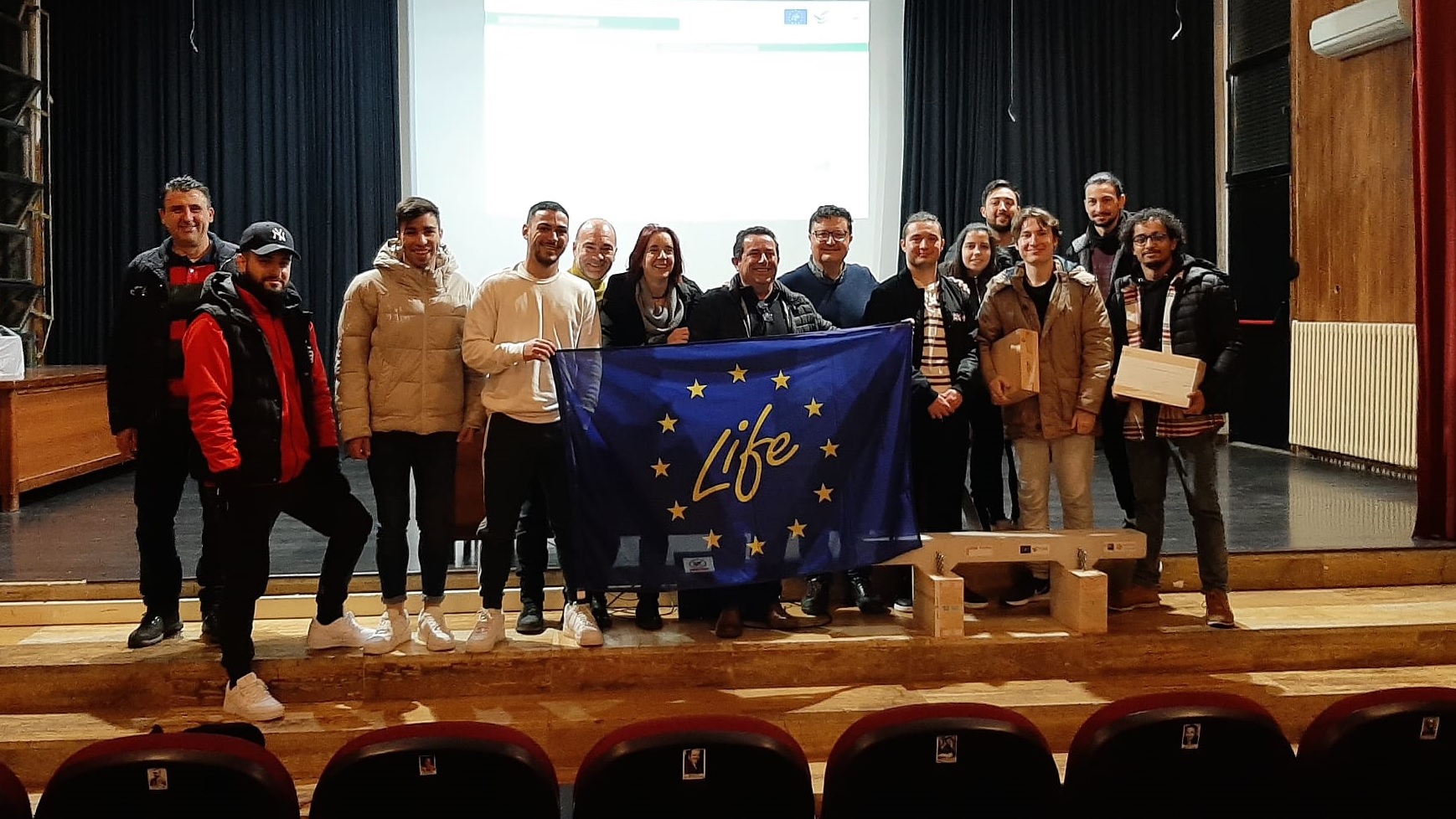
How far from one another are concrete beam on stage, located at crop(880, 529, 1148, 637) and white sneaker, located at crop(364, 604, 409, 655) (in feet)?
5.43

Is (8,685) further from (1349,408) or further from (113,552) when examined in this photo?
(1349,408)

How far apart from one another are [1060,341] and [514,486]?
2002 millimetres

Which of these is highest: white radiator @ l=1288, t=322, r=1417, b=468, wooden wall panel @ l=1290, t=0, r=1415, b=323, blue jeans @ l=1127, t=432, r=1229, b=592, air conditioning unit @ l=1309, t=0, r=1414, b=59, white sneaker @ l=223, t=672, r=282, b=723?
air conditioning unit @ l=1309, t=0, r=1414, b=59

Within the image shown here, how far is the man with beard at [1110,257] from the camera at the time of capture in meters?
4.59

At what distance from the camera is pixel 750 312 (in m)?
4.12

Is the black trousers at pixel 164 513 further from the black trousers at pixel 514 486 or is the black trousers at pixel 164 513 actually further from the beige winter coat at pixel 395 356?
the black trousers at pixel 514 486

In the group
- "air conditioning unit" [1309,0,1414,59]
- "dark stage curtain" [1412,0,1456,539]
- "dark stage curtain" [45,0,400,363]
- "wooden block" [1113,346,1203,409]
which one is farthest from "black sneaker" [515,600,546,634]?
"air conditioning unit" [1309,0,1414,59]

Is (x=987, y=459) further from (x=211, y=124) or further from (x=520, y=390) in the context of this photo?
(x=211, y=124)

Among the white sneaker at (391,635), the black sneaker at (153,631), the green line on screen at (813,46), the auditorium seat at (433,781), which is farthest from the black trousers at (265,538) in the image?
the green line on screen at (813,46)

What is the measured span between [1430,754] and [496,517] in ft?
8.91

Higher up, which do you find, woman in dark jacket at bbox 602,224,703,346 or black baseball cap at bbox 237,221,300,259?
black baseball cap at bbox 237,221,300,259

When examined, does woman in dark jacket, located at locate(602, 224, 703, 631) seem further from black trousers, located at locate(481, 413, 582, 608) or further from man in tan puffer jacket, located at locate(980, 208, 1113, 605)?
man in tan puffer jacket, located at locate(980, 208, 1113, 605)

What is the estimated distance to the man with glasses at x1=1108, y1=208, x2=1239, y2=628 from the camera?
4.14 metres

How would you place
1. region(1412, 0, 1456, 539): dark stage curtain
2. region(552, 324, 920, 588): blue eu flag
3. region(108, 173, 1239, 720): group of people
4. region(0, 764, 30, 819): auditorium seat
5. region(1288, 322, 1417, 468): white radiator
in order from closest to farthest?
region(0, 764, 30, 819): auditorium seat, region(108, 173, 1239, 720): group of people, region(552, 324, 920, 588): blue eu flag, region(1412, 0, 1456, 539): dark stage curtain, region(1288, 322, 1417, 468): white radiator
